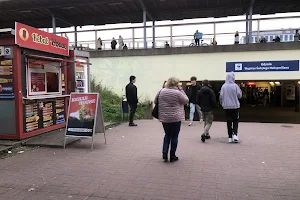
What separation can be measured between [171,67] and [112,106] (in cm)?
335

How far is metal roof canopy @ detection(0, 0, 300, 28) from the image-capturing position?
1658 cm

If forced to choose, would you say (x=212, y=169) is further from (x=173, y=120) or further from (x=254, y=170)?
(x=173, y=120)

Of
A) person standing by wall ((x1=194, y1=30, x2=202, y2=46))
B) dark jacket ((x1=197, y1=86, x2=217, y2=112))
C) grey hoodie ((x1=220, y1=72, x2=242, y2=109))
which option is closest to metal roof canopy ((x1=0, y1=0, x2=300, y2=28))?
person standing by wall ((x1=194, y1=30, x2=202, y2=46))

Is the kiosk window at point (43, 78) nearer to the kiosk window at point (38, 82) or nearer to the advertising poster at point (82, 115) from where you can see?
the kiosk window at point (38, 82)

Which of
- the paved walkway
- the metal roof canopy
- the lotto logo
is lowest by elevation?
the paved walkway

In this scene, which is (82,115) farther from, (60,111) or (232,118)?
(232,118)

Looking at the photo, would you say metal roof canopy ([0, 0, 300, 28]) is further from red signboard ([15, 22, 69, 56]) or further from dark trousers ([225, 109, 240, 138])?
dark trousers ([225, 109, 240, 138])

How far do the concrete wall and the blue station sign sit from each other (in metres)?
0.14

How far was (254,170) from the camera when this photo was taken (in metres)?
4.73

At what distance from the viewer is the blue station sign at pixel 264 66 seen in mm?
11750

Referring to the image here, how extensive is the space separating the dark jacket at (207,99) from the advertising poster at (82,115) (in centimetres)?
269

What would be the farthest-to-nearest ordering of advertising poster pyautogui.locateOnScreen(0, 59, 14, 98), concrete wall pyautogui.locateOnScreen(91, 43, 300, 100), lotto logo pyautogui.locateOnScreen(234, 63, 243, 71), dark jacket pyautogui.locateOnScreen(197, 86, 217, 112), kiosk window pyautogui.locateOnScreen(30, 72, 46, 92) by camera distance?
lotto logo pyautogui.locateOnScreen(234, 63, 243, 71) → concrete wall pyautogui.locateOnScreen(91, 43, 300, 100) → kiosk window pyautogui.locateOnScreen(30, 72, 46, 92) → dark jacket pyautogui.locateOnScreen(197, 86, 217, 112) → advertising poster pyautogui.locateOnScreen(0, 59, 14, 98)

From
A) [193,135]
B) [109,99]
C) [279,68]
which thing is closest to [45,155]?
[193,135]

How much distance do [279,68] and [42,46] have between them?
31.3 ft
